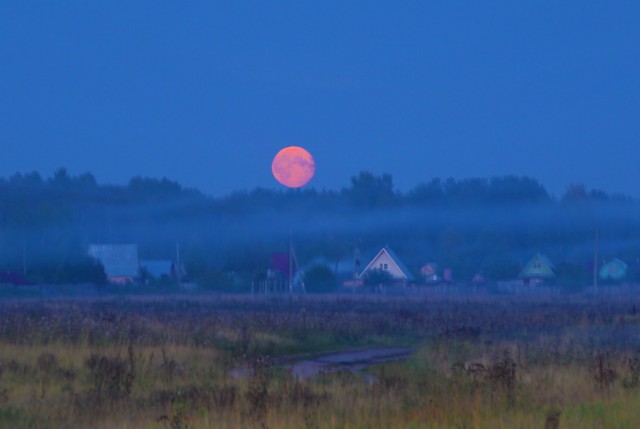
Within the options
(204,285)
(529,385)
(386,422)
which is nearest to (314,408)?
(386,422)

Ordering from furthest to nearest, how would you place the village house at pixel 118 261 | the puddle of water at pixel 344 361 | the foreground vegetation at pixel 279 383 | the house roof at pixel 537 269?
1. the house roof at pixel 537 269
2. the village house at pixel 118 261
3. the puddle of water at pixel 344 361
4. the foreground vegetation at pixel 279 383

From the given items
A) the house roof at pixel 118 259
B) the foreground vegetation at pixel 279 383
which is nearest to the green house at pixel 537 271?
the house roof at pixel 118 259

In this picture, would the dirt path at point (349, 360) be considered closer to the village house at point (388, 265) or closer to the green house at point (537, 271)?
the village house at point (388, 265)

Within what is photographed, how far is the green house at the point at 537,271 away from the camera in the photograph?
96.0 meters

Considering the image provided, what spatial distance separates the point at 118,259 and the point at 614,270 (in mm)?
56018

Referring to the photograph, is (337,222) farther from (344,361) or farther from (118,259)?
(344,361)

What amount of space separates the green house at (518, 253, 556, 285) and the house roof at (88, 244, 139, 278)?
42.0m

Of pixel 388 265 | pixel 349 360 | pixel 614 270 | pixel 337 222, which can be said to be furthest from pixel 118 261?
pixel 349 360

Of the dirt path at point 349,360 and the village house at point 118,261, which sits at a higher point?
the village house at point 118,261

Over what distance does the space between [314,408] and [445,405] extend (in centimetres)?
179

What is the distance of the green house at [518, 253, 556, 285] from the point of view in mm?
96000

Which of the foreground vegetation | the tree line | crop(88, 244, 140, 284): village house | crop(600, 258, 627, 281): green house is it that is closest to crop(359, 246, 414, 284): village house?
the tree line

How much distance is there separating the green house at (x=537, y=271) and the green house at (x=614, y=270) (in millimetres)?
7067

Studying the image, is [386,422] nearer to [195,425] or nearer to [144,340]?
[195,425]
